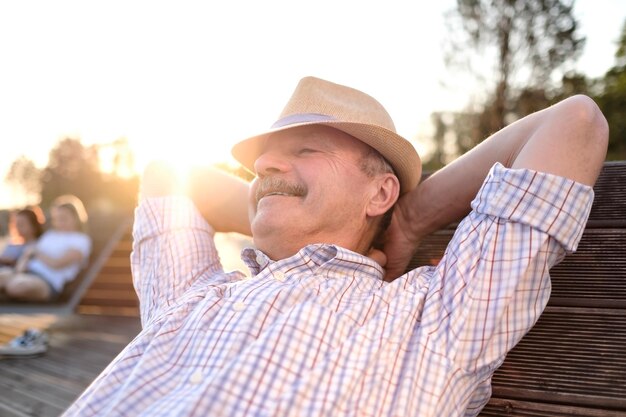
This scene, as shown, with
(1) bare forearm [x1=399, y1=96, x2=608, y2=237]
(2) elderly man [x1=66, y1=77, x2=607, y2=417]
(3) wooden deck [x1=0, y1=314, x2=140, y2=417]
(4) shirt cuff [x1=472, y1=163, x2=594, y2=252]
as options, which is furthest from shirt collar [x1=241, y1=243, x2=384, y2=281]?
(3) wooden deck [x1=0, y1=314, x2=140, y2=417]

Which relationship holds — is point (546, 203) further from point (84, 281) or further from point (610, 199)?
point (84, 281)

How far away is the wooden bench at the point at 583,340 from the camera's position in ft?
5.03

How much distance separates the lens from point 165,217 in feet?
7.25

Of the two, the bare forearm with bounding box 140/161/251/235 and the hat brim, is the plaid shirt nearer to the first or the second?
the hat brim

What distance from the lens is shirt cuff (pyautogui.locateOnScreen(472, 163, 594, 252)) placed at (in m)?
1.51

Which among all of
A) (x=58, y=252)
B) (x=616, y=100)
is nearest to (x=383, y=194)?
(x=58, y=252)

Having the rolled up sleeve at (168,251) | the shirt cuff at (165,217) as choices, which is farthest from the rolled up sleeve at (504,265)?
the shirt cuff at (165,217)

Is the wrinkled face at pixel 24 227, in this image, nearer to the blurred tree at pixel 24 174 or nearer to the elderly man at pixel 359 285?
the elderly man at pixel 359 285

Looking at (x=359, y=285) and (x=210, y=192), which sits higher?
(x=210, y=192)

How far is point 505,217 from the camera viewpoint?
5.05ft

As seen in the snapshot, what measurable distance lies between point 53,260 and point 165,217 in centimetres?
456

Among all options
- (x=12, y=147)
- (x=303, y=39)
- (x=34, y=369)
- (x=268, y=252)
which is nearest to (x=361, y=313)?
(x=268, y=252)

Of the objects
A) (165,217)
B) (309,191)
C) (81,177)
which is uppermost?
(309,191)

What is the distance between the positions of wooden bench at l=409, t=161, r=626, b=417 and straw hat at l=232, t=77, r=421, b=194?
57 cm
